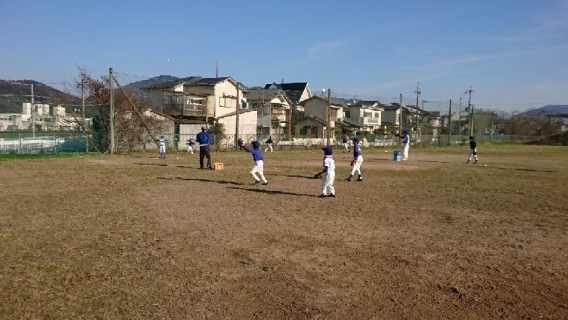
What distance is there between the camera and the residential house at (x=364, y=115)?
202ft

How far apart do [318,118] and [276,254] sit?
1856 inches

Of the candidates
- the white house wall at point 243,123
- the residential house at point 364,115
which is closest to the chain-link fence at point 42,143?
the white house wall at point 243,123

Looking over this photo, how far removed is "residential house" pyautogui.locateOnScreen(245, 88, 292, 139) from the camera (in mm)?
45438

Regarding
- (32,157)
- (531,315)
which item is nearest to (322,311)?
(531,315)

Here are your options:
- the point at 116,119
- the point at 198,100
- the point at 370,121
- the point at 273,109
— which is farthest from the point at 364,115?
the point at 116,119

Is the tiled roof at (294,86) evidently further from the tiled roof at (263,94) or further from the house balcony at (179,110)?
the house balcony at (179,110)

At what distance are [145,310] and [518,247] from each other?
5.76 metres

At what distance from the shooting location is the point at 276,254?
5.86 metres

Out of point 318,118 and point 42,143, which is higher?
point 318,118

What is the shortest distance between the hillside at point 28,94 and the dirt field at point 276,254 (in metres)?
14.6

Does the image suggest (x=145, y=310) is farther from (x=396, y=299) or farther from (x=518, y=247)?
(x=518, y=247)

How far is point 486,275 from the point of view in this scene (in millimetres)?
5199

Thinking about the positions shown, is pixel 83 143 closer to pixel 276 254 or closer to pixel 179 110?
pixel 179 110

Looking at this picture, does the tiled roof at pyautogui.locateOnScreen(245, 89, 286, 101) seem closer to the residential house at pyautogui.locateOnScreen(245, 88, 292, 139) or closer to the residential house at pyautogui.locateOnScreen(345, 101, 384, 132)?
the residential house at pyautogui.locateOnScreen(245, 88, 292, 139)
